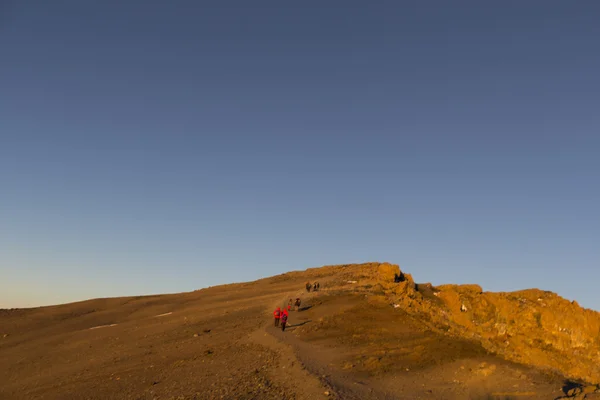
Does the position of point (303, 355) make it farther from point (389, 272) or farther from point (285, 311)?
point (389, 272)

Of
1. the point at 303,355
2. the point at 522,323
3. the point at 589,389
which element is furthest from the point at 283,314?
the point at 589,389

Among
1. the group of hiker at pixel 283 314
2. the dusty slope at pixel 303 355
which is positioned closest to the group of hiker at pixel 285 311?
the group of hiker at pixel 283 314

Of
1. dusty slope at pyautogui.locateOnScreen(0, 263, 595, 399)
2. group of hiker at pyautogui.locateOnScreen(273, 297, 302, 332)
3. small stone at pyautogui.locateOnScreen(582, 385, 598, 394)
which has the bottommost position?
small stone at pyautogui.locateOnScreen(582, 385, 598, 394)

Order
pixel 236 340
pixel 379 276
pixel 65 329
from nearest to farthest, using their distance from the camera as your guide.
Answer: pixel 236 340
pixel 379 276
pixel 65 329

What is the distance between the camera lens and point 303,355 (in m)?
22.0

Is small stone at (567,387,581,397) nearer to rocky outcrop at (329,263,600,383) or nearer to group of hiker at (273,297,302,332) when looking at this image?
rocky outcrop at (329,263,600,383)

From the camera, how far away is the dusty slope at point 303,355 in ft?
61.1

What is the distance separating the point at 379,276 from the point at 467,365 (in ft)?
59.2

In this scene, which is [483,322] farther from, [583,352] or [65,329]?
[65,329]

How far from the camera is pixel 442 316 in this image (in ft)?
95.5

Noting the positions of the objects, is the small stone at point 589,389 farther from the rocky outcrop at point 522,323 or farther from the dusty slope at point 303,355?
the rocky outcrop at point 522,323

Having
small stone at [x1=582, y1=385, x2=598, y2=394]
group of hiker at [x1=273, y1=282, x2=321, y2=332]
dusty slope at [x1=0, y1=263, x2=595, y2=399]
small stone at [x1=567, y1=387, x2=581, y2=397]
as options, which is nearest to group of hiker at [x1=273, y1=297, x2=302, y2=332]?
group of hiker at [x1=273, y1=282, x2=321, y2=332]

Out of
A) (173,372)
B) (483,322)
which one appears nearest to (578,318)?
(483,322)

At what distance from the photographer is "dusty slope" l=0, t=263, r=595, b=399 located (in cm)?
1861
